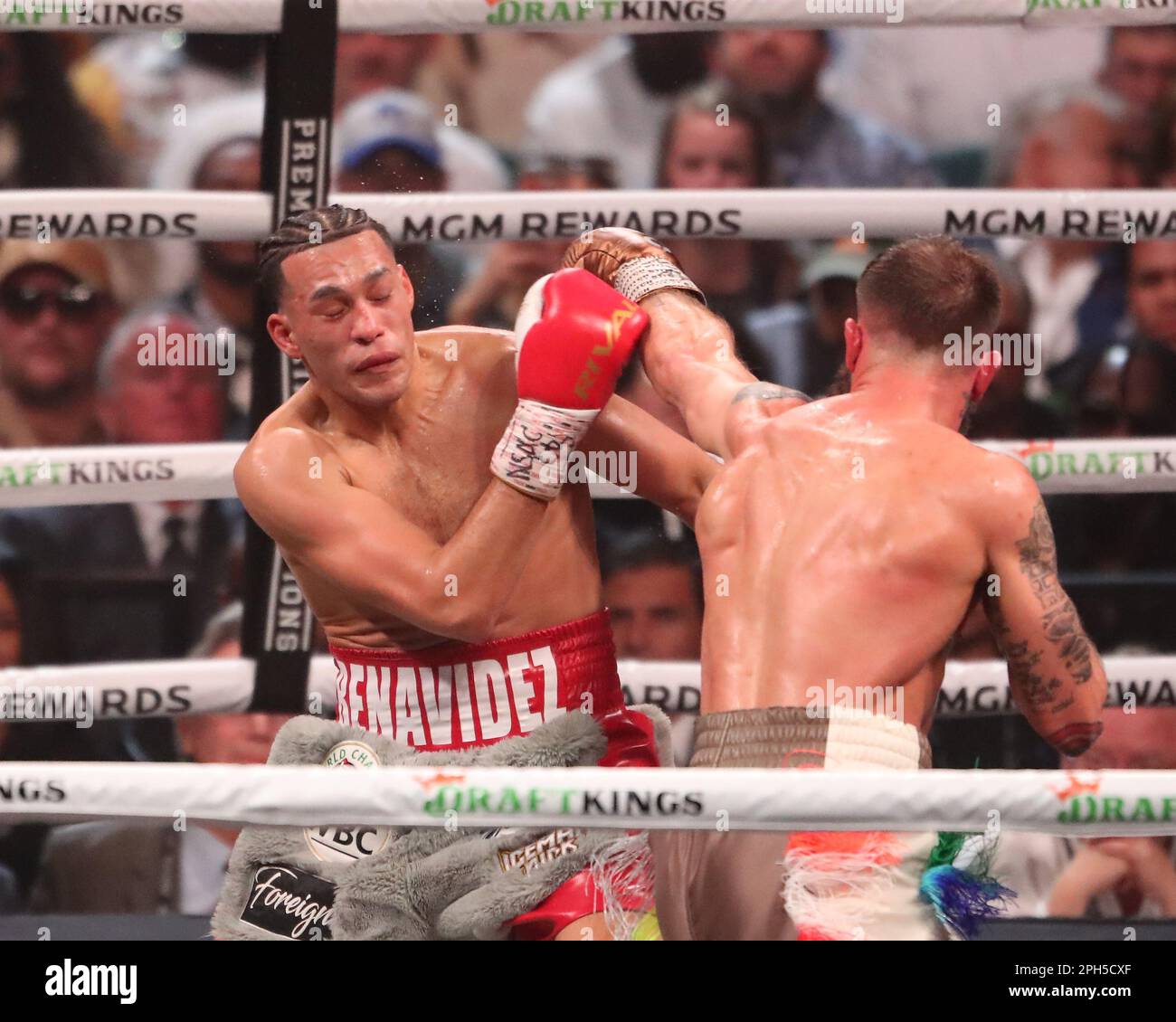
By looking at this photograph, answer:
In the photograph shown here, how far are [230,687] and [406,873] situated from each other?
58cm

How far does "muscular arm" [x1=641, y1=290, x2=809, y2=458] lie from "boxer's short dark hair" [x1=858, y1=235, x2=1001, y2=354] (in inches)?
7.1

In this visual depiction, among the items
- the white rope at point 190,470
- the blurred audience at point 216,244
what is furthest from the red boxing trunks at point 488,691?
the blurred audience at point 216,244

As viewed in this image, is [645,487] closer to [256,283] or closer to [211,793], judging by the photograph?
[256,283]

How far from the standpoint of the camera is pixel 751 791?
62.2 inches

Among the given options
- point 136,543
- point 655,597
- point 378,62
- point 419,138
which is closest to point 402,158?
point 419,138

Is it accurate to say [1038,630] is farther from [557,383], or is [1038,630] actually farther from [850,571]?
[557,383]

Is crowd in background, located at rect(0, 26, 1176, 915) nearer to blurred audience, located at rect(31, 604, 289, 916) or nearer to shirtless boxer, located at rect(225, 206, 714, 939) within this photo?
blurred audience, located at rect(31, 604, 289, 916)

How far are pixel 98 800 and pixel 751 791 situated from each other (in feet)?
2.06

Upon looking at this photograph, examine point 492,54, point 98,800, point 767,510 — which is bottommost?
point 98,800

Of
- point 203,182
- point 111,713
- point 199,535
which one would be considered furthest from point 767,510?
point 203,182

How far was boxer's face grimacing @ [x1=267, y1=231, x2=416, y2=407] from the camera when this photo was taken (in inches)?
84.5

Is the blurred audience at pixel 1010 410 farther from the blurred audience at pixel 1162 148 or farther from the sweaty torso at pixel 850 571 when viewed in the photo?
the sweaty torso at pixel 850 571

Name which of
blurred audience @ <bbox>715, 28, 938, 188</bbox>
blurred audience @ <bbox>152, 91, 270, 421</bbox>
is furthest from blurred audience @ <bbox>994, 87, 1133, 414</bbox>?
blurred audience @ <bbox>152, 91, 270, 421</bbox>

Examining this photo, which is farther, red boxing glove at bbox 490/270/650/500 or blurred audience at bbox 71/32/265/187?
blurred audience at bbox 71/32/265/187
